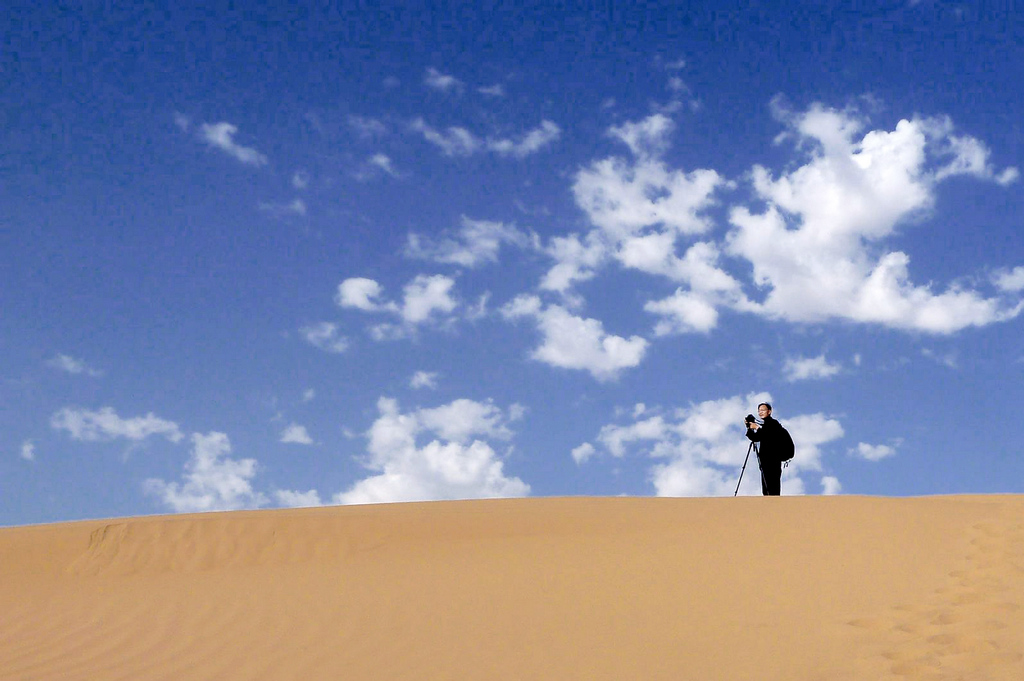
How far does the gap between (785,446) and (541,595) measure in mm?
6033

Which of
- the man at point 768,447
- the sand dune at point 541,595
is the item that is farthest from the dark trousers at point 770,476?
the sand dune at point 541,595

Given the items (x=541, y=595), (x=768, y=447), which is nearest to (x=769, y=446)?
(x=768, y=447)

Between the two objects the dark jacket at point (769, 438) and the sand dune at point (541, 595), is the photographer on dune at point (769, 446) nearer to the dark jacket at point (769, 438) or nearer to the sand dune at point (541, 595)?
the dark jacket at point (769, 438)

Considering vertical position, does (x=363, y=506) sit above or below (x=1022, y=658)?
above

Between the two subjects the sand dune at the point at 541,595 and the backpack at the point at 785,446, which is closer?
the sand dune at the point at 541,595

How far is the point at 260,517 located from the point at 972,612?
29.9ft

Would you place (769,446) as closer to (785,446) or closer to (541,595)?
(785,446)

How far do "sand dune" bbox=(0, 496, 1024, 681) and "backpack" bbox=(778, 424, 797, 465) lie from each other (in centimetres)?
134

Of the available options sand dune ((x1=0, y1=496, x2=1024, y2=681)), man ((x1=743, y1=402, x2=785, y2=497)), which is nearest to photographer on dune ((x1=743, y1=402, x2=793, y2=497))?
man ((x1=743, y1=402, x2=785, y2=497))

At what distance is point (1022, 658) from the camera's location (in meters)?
5.36

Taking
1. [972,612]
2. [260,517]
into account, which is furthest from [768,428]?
[260,517]

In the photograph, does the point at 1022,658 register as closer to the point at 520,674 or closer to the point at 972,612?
the point at 972,612

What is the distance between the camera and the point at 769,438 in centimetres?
1218

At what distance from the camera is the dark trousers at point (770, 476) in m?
12.3
